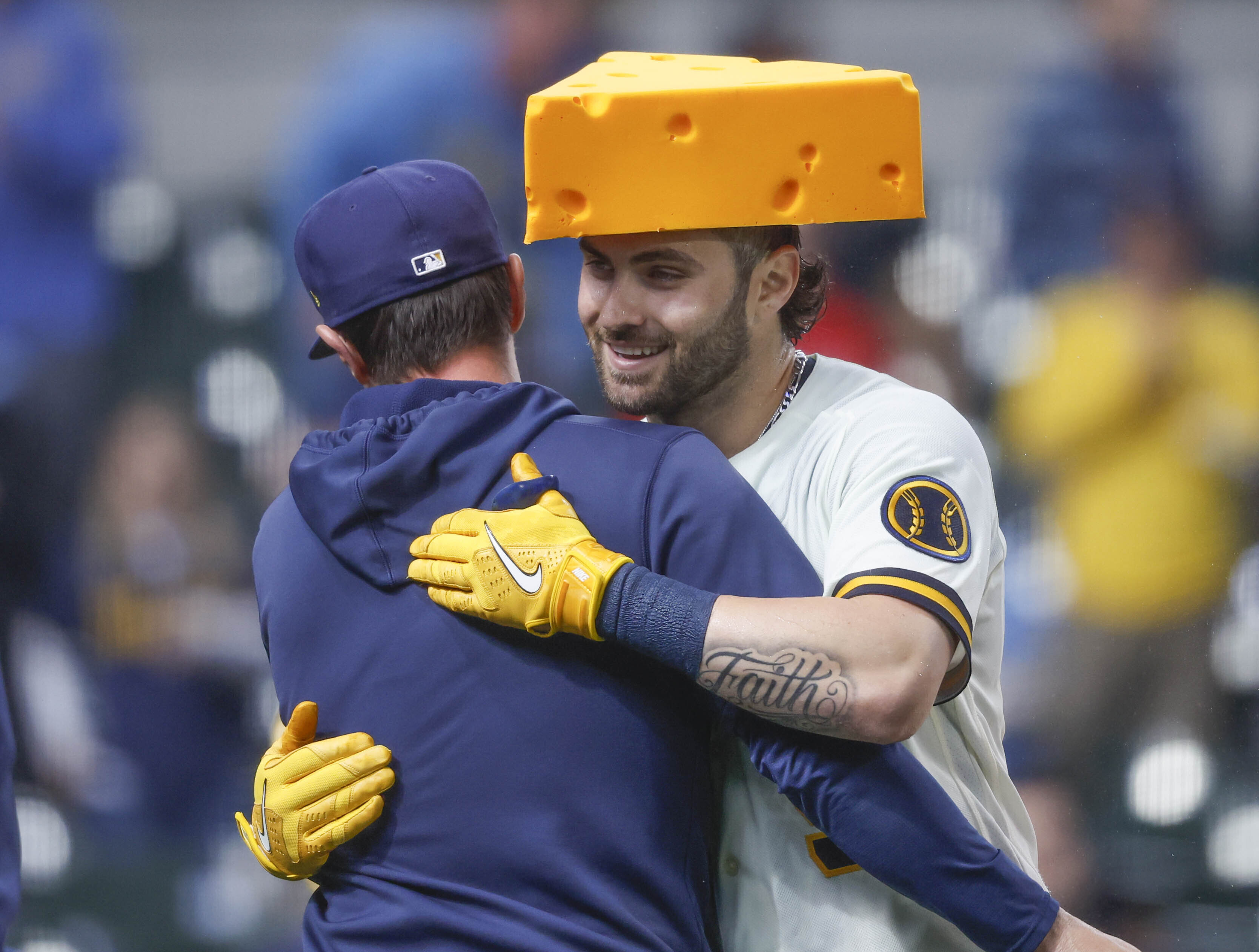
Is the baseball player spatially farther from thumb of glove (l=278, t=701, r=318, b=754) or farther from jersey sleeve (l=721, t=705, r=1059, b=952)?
thumb of glove (l=278, t=701, r=318, b=754)

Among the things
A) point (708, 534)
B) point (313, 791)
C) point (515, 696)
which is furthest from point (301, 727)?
point (708, 534)

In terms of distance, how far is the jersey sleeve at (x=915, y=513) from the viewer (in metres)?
1.35

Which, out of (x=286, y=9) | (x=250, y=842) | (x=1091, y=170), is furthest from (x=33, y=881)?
(x=1091, y=170)

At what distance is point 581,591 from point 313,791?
15.6 inches

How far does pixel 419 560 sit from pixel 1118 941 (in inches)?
33.7

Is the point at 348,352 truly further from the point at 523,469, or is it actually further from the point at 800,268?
the point at 800,268

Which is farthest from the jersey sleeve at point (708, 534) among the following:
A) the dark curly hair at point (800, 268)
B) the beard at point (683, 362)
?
the dark curly hair at point (800, 268)

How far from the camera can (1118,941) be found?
1.38 m

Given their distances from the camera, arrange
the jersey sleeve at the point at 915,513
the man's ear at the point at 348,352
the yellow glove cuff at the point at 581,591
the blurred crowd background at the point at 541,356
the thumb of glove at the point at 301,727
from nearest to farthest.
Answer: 1. the yellow glove cuff at the point at 581,591
2. the jersey sleeve at the point at 915,513
3. the thumb of glove at the point at 301,727
4. the man's ear at the point at 348,352
5. the blurred crowd background at the point at 541,356

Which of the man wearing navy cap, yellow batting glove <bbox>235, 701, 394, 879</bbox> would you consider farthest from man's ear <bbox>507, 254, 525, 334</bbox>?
yellow batting glove <bbox>235, 701, 394, 879</bbox>

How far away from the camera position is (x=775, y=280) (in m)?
1.68

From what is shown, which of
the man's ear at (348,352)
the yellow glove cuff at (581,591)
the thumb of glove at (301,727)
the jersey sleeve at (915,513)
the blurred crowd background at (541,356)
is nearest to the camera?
the yellow glove cuff at (581,591)

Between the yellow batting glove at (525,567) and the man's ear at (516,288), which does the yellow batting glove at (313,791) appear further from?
the man's ear at (516,288)

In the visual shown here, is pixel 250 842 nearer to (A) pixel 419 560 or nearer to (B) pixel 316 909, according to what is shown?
(B) pixel 316 909
